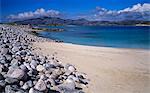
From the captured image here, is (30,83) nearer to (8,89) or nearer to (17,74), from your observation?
(17,74)

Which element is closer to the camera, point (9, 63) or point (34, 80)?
point (34, 80)

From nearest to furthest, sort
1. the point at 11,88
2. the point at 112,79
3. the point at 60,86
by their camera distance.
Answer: the point at 11,88
the point at 60,86
the point at 112,79

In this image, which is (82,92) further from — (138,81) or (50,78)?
(138,81)

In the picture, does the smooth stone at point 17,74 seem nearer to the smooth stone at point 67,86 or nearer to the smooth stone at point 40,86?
the smooth stone at point 40,86

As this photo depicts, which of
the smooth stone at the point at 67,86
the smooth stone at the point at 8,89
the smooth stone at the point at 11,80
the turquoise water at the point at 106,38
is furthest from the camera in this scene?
the turquoise water at the point at 106,38

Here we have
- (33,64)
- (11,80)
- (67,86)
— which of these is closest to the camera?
(11,80)

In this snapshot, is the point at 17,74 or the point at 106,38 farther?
the point at 106,38

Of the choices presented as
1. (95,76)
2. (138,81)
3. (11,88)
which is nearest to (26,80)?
(11,88)

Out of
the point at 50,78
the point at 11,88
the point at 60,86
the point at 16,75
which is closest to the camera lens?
the point at 11,88

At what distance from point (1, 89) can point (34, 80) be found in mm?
441

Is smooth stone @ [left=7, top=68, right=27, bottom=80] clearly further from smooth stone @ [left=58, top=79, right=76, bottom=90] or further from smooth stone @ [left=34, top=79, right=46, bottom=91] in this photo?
smooth stone @ [left=58, top=79, right=76, bottom=90]

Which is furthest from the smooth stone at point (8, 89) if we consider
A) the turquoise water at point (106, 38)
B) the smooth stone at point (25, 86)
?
the turquoise water at point (106, 38)

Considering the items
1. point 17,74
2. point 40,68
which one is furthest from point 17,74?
point 40,68

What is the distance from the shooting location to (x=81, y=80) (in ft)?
9.24
